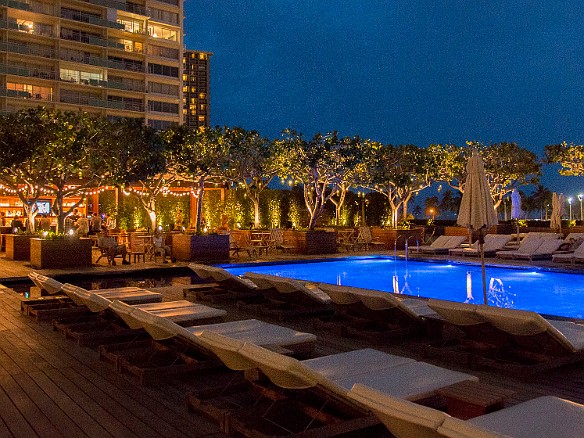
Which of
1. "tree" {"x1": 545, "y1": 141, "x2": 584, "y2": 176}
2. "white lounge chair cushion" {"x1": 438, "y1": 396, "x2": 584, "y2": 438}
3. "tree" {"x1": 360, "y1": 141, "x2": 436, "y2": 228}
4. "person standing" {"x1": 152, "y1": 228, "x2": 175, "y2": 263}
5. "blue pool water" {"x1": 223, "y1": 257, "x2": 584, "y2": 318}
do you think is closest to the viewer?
"white lounge chair cushion" {"x1": 438, "y1": 396, "x2": 584, "y2": 438}

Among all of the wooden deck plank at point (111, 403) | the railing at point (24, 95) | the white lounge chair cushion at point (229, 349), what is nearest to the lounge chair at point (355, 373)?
the white lounge chair cushion at point (229, 349)

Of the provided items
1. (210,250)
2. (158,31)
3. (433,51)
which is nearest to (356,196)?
(210,250)

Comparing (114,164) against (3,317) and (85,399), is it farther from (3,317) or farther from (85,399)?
(85,399)

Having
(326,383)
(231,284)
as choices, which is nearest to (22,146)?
(231,284)

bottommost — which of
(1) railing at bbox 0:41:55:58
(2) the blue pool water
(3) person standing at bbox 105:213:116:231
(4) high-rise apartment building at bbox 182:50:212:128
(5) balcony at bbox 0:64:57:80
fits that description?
(2) the blue pool water

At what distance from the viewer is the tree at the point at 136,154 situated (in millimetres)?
18312

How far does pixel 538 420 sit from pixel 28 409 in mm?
Answer: 3391

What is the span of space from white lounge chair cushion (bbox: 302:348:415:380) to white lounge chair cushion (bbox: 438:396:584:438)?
111cm

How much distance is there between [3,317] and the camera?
8.34 meters

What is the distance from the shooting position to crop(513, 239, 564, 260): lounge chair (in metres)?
16.6

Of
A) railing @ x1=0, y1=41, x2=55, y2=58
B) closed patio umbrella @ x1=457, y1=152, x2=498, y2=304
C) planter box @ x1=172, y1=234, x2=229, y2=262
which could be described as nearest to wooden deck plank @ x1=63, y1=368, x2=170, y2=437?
closed patio umbrella @ x1=457, y1=152, x2=498, y2=304

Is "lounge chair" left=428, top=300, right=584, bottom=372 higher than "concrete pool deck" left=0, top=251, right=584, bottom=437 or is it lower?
higher

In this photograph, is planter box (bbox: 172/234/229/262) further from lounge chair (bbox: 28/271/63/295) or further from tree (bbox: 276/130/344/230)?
lounge chair (bbox: 28/271/63/295)

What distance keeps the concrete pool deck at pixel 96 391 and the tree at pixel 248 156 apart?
14907 millimetres
